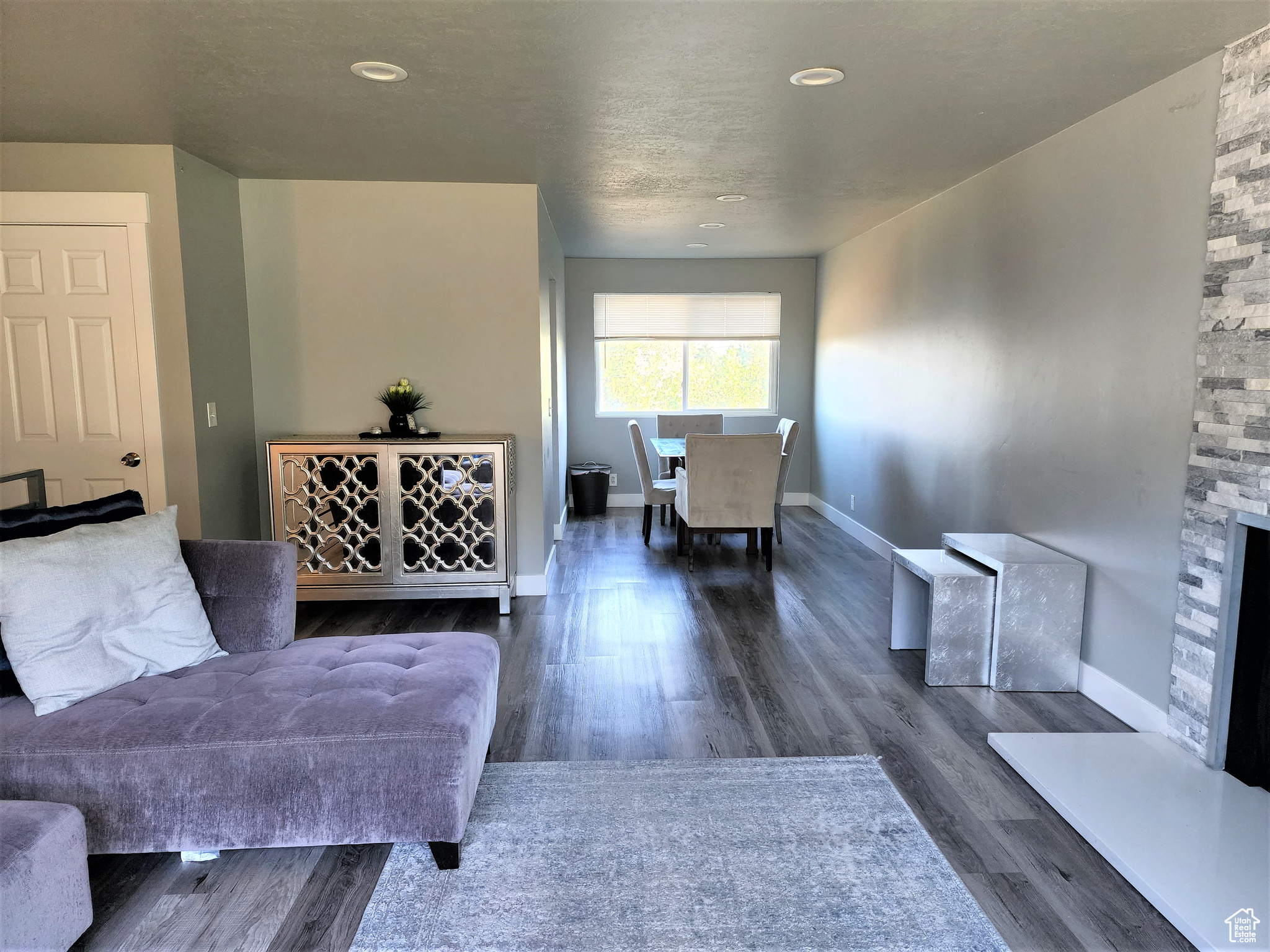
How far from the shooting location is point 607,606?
Answer: 166 inches

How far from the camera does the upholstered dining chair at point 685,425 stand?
22.0 ft

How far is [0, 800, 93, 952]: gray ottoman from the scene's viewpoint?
4.66 feet

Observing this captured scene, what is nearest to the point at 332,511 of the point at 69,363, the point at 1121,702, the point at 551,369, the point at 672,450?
the point at 69,363

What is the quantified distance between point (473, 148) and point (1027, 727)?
10.7 ft

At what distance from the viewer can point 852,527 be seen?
19.7 feet

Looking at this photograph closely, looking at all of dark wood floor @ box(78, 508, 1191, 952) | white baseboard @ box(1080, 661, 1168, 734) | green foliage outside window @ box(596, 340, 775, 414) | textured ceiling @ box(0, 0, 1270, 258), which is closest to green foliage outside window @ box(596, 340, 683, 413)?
green foliage outside window @ box(596, 340, 775, 414)

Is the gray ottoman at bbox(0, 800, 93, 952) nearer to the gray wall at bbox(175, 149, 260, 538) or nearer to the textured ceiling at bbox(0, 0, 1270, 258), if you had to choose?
the textured ceiling at bbox(0, 0, 1270, 258)

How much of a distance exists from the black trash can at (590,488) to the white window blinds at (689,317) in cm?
127

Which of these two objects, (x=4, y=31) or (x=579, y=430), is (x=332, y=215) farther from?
(x=579, y=430)

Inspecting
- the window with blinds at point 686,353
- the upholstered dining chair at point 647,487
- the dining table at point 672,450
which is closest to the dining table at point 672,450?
the dining table at point 672,450

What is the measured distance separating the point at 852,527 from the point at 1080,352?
3053 millimetres

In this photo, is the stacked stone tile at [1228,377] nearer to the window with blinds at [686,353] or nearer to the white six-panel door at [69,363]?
the white six-panel door at [69,363]

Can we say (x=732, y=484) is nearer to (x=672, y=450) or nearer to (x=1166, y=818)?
(x=672, y=450)

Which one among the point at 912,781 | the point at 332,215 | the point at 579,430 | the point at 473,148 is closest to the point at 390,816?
the point at 912,781
